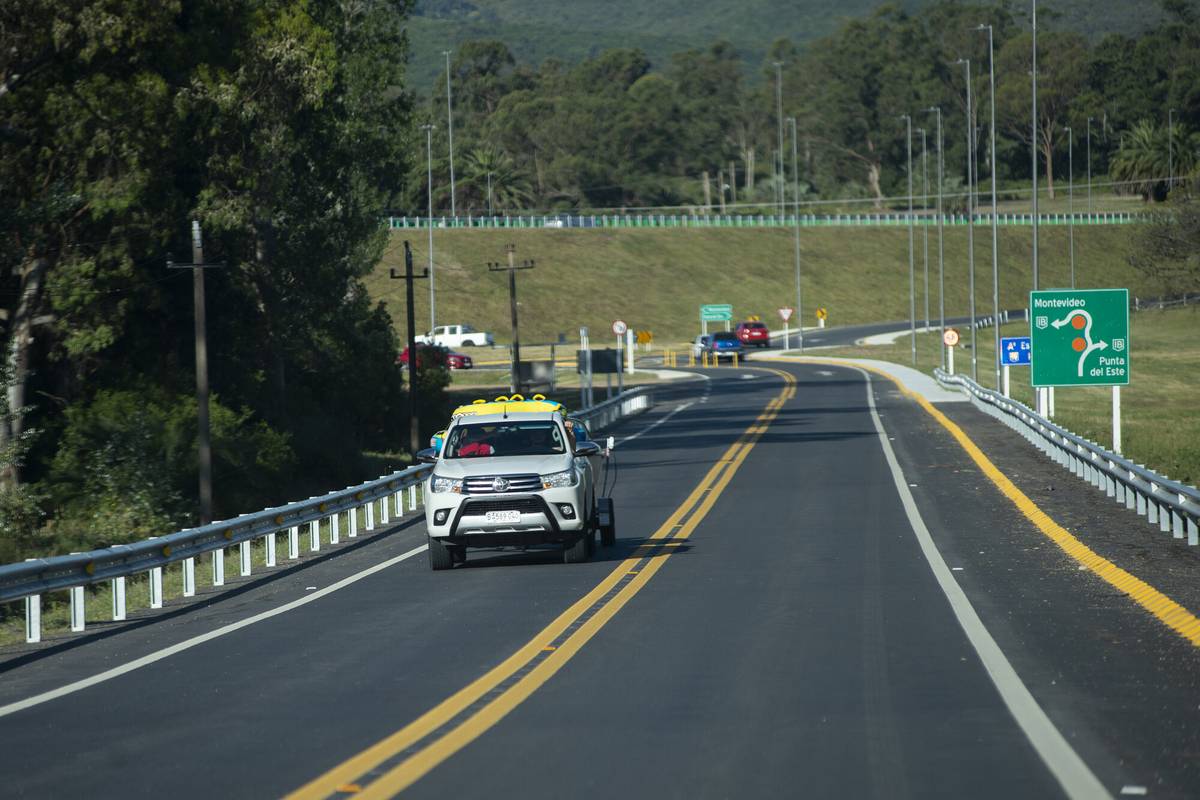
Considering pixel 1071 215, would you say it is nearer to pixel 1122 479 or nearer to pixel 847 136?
pixel 847 136

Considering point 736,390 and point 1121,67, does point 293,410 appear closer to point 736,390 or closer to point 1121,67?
point 736,390

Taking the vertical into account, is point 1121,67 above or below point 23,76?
above

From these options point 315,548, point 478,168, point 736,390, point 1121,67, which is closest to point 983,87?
point 1121,67

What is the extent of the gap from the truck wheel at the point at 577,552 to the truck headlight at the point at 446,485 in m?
1.71

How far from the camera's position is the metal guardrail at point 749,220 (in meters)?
146

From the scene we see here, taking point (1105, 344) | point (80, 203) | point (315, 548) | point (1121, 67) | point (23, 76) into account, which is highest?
point (1121, 67)

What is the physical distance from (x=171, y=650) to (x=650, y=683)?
4925 mm

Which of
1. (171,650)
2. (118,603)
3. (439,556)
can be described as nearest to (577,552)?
(439,556)

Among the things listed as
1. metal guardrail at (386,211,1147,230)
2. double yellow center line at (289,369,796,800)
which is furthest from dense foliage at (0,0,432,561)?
metal guardrail at (386,211,1147,230)

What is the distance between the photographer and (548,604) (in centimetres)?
1741

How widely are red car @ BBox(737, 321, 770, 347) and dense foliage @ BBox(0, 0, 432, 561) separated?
62685mm

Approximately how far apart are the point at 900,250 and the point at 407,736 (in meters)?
151

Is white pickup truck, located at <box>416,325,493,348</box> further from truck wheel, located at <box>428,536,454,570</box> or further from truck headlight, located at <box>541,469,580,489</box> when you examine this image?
truck headlight, located at <box>541,469,580,489</box>

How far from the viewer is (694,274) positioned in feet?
477
